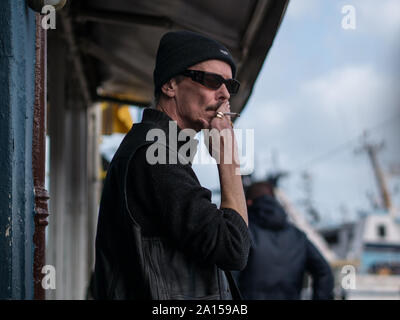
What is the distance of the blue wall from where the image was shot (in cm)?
174

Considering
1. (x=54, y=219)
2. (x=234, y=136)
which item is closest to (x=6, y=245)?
(x=234, y=136)

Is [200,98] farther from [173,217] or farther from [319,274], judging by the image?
[319,274]

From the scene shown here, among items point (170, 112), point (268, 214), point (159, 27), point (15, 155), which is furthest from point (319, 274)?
point (15, 155)

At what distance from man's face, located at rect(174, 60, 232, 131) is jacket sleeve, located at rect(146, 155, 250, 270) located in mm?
287

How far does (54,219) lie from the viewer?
5.50 meters

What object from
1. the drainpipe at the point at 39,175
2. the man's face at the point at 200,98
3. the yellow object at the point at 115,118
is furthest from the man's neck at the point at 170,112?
the yellow object at the point at 115,118

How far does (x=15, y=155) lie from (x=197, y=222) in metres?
0.60

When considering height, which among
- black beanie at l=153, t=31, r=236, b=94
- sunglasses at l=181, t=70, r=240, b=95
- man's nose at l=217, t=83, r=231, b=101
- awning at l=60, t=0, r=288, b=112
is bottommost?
man's nose at l=217, t=83, r=231, b=101

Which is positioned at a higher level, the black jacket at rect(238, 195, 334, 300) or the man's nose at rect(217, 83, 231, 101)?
the man's nose at rect(217, 83, 231, 101)

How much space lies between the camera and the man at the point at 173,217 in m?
1.67

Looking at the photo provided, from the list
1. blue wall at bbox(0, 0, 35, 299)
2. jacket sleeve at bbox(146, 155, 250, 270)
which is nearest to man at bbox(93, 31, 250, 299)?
jacket sleeve at bbox(146, 155, 250, 270)

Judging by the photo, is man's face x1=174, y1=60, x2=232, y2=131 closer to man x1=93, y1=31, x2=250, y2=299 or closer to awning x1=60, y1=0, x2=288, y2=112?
man x1=93, y1=31, x2=250, y2=299

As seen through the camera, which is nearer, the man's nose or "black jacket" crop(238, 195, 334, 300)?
the man's nose

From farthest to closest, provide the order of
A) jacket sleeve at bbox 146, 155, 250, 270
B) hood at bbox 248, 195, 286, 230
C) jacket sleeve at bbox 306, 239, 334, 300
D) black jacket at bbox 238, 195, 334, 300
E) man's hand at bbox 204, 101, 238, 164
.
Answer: hood at bbox 248, 195, 286, 230 < jacket sleeve at bbox 306, 239, 334, 300 < black jacket at bbox 238, 195, 334, 300 < man's hand at bbox 204, 101, 238, 164 < jacket sleeve at bbox 146, 155, 250, 270
